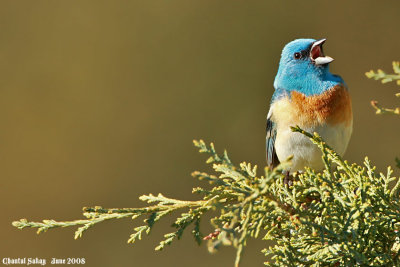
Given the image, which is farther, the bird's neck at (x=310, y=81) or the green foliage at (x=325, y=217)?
the bird's neck at (x=310, y=81)

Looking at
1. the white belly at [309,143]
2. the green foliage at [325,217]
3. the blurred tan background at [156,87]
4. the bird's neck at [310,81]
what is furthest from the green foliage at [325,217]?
the blurred tan background at [156,87]

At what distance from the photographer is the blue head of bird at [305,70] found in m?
2.26

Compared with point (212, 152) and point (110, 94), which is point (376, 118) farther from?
point (212, 152)

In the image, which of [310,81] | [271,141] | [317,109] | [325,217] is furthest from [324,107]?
[325,217]

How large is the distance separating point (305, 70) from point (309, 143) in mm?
354

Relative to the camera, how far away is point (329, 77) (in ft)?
7.52

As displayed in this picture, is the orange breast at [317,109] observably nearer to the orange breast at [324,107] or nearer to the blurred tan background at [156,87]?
the orange breast at [324,107]

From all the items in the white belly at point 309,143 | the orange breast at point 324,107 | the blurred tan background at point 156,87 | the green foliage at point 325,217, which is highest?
the blurred tan background at point 156,87

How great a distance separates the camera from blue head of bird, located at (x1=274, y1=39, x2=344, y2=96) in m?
2.26

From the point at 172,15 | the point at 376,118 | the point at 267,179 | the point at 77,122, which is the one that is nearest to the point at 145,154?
the point at 77,122

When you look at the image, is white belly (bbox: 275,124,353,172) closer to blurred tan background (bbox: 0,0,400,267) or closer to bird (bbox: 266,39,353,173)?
bird (bbox: 266,39,353,173)

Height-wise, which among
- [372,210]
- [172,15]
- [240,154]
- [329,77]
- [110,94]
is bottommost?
[372,210]

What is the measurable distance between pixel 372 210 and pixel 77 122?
3388 mm

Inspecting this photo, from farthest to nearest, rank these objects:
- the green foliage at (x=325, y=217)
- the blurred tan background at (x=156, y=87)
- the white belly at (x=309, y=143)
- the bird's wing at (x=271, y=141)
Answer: the blurred tan background at (x=156, y=87)
the bird's wing at (x=271, y=141)
the white belly at (x=309, y=143)
the green foliage at (x=325, y=217)
